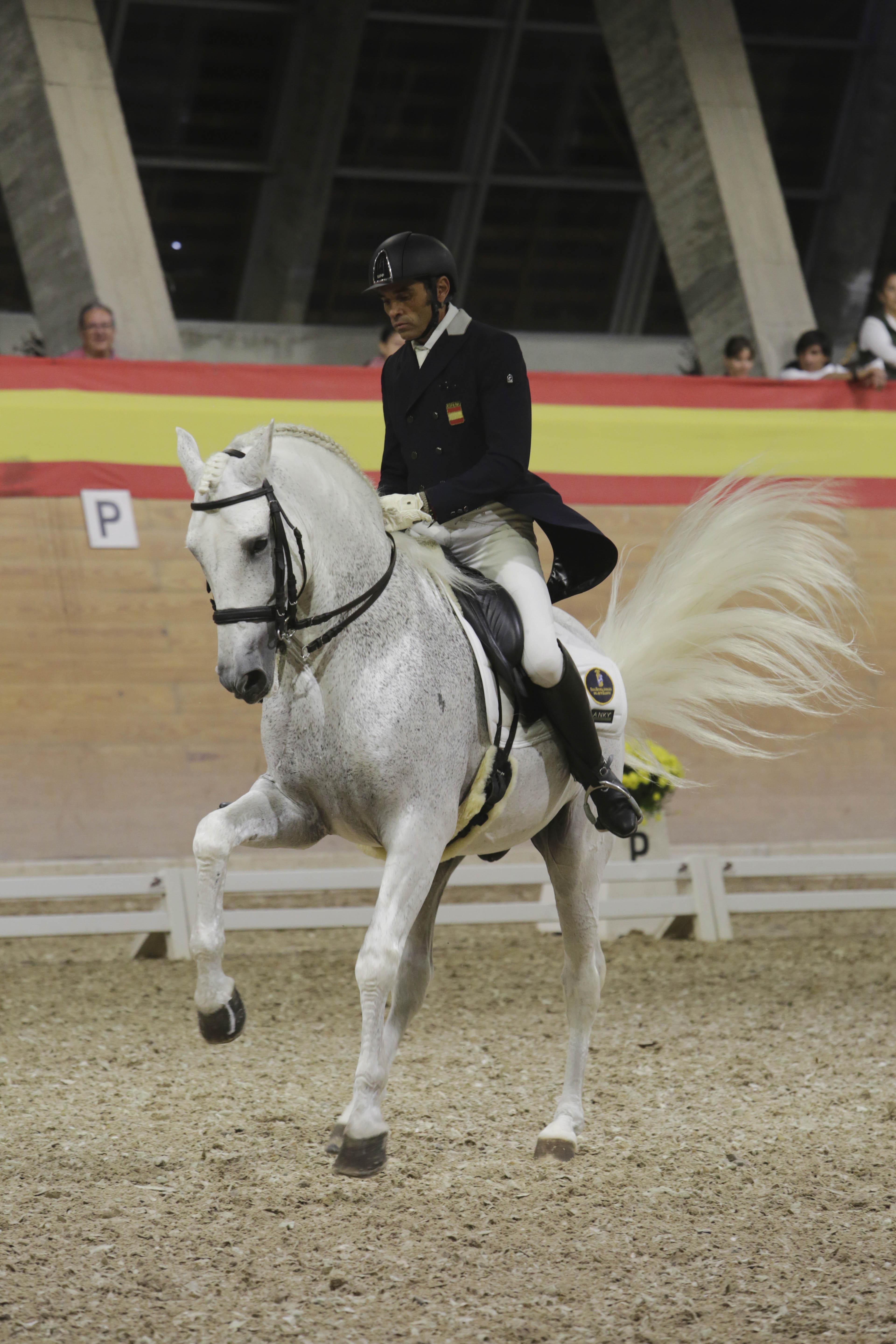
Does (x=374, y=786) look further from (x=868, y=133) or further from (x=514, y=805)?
(x=868, y=133)

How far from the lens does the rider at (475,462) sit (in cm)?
408

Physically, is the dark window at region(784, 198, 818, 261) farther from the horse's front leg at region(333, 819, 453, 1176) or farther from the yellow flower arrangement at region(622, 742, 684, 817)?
the horse's front leg at region(333, 819, 453, 1176)

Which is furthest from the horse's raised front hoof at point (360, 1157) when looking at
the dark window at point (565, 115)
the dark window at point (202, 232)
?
the dark window at point (565, 115)

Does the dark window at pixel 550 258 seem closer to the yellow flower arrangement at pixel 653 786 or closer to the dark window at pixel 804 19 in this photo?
the dark window at pixel 804 19

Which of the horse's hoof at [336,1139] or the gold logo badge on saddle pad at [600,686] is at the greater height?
the gold logo badge on saddle pad at [600,686]

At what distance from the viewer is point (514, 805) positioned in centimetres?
420

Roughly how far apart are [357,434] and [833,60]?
10.00m

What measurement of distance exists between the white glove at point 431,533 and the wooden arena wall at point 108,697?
3598 mm

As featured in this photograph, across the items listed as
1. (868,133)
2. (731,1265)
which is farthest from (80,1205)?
(868,133)

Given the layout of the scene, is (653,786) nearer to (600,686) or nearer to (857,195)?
(600,686)

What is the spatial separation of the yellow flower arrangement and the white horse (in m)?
2.71

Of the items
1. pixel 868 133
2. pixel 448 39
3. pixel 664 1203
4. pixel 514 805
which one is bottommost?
pixel 664 1203

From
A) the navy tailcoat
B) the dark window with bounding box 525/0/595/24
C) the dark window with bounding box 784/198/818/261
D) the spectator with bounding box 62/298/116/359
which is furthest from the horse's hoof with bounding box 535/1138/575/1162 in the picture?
the dark window with bounding box 784/198/818/261

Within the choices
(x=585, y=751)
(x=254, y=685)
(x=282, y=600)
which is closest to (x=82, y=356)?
(x=585, y=751)
